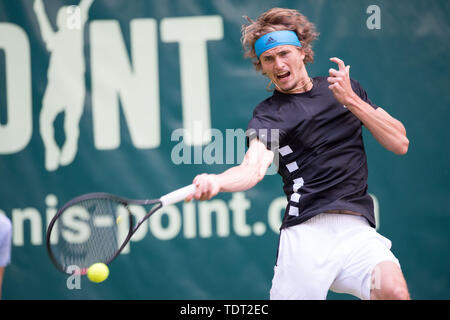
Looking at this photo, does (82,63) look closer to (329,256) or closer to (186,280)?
(186,280)

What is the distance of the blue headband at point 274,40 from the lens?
283 cm

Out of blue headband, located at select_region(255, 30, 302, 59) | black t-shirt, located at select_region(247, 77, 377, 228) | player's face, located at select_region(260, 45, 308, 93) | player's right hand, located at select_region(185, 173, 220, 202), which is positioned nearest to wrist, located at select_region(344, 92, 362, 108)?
black t-shirt, located at select_region(247, 77, 377, 228)

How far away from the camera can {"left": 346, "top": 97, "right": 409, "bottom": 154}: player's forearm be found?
262 centimetres

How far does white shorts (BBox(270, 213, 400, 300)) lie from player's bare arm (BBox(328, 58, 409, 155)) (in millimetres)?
406

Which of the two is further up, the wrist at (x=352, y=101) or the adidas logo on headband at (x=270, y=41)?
the adidas logo on headband at (x=270, y=41)

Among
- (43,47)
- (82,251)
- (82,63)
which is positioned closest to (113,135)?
(82,63)

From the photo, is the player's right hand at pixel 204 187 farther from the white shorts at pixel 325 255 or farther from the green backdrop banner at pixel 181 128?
the green backdrop banner at pixel 181 128

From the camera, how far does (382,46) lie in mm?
3936

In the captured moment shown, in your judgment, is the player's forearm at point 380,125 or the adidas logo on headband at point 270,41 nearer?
the player's forearm at point 380,125

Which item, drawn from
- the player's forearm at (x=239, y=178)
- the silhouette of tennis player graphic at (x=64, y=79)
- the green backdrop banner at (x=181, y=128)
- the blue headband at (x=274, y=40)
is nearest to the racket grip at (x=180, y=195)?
the player's forearm at (x=239, y=178)

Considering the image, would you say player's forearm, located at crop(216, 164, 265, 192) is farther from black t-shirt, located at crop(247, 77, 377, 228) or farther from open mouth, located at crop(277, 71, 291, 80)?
open mouth, located at crop(277, 71, 291, 80)

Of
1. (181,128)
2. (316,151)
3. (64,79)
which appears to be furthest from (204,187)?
(64,79)

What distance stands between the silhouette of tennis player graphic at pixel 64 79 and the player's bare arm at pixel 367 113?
2.05 metres

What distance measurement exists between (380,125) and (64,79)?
2334mm
